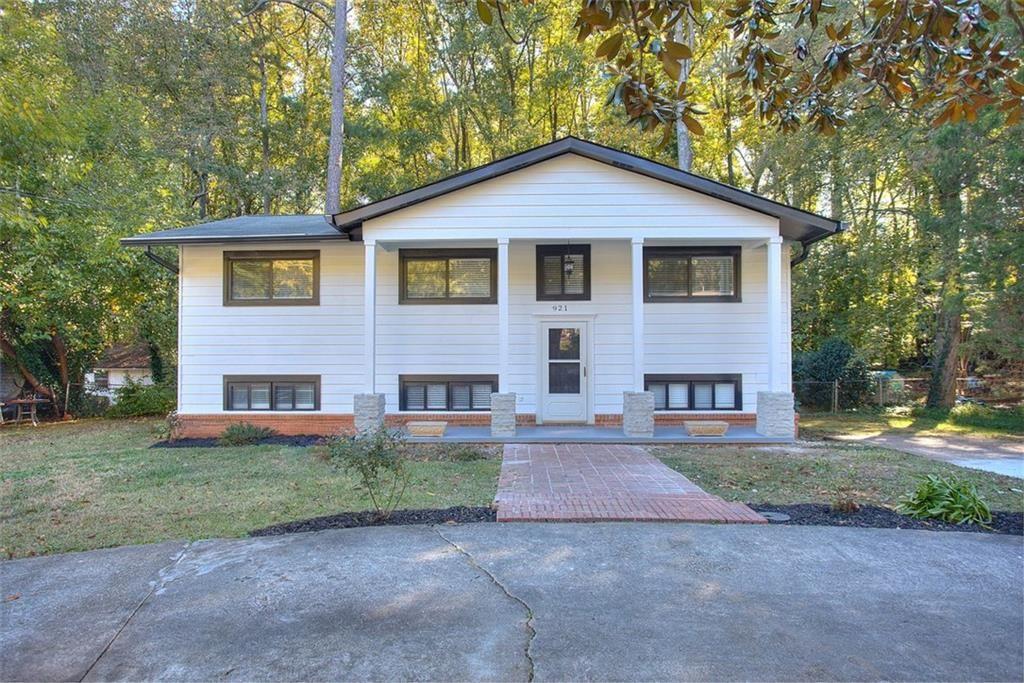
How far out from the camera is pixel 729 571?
3.95m

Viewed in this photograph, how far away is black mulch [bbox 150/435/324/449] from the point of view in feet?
32.5

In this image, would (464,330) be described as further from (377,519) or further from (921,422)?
(921,422)

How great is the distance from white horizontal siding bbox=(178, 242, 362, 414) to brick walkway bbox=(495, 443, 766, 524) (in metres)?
4.24

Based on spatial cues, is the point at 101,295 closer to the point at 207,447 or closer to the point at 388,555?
the point at 207,447

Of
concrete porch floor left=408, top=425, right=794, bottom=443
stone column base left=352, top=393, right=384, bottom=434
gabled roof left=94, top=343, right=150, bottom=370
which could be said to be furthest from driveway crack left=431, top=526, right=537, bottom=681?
gabled roof left=94, top=343, right=150, bottom=370

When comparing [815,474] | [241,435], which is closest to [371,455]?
[815,474]

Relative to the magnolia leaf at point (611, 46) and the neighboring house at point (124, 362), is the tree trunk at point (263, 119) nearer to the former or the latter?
the neighboring house at point (124, 362)

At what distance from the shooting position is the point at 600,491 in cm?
613

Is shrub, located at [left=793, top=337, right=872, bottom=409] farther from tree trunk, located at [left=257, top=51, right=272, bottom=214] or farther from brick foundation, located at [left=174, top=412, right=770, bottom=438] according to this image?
tree trunk, located at [left=257, top=51, right=272, bottom=214]

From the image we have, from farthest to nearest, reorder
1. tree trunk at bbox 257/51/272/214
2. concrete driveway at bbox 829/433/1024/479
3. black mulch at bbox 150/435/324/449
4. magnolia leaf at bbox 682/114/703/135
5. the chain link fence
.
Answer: tree trunk at bbox 257/51/272/214
the chain link fence
black mulch at bbox 150/435/324/449
concrete driveway at bbox 829/433/1024/479
magnolia leaf at bbox 682/114/703/135

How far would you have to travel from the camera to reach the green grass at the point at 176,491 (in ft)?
16.2

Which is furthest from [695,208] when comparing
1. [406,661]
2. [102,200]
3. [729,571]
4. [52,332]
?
[52,332]

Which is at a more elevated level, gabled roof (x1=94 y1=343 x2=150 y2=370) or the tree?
the tree

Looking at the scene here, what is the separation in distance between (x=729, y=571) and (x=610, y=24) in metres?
3.54
